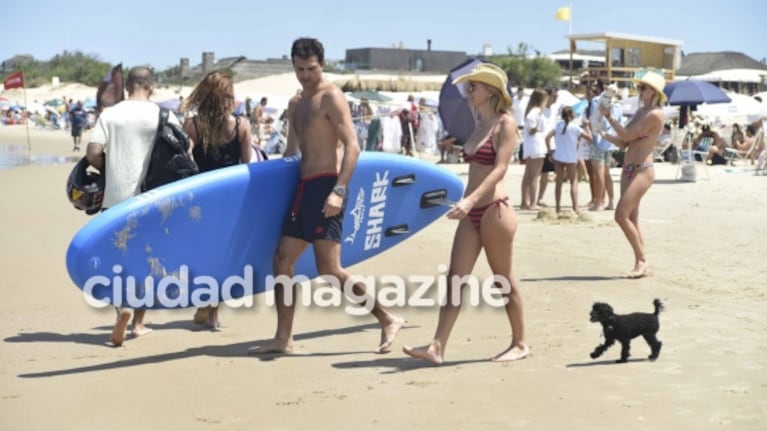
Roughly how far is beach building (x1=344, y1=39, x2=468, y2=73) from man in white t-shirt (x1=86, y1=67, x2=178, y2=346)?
79.5 meters

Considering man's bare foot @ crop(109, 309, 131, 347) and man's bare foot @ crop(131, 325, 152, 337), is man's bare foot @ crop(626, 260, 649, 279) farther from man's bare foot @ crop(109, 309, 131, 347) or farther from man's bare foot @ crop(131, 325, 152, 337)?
man's bare foot @ crop(109, 309, 131, 347)

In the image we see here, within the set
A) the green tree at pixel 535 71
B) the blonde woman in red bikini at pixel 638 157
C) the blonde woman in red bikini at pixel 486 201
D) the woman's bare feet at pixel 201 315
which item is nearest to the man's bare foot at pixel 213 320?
the woman's bare feet at pixel 201 315

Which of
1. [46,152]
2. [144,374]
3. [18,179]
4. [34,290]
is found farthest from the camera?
[46,152]

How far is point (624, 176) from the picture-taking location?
805 centimetres

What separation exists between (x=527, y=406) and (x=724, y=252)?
550 cm

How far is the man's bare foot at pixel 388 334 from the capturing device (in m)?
5.59

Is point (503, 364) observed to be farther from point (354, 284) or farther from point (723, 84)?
point (723, 84)

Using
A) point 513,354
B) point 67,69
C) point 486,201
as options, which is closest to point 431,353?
point 513,354

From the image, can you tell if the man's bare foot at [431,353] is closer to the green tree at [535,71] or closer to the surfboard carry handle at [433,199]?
the surfboard carry handle at [433,199]

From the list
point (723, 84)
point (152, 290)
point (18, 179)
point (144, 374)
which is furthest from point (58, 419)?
point (723, 84)

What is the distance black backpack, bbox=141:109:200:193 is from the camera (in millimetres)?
5750

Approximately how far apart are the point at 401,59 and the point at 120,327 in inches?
3331

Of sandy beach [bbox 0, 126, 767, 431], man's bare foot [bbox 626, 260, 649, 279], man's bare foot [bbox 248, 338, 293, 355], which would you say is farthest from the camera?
man's bare foot [bbox 626, 260, 649, 279]

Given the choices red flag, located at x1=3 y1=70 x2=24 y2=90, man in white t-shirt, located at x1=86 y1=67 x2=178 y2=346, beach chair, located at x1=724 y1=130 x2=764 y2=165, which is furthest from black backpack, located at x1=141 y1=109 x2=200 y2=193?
red flag, located at x1=3 y1=70 x2=24 y2=90
